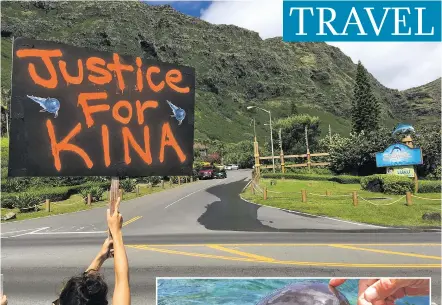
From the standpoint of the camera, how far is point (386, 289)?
3.34 meters

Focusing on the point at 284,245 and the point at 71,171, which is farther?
the point at 284,245

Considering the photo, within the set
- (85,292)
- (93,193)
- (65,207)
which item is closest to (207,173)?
(93,193)

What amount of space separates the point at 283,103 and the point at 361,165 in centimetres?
13568

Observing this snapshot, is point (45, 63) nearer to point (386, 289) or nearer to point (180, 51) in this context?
point (386, 289)

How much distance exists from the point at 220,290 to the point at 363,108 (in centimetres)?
6588

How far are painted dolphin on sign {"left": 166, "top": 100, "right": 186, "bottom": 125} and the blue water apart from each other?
1.46m

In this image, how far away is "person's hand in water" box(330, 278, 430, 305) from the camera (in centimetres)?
335

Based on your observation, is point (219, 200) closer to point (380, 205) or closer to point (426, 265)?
point (380, 205)

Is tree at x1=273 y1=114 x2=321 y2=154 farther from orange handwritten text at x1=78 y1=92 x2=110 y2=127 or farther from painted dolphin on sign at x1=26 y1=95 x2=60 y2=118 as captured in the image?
painted dolphin on sign at x1=26 y1=95 x2=60 y2=118

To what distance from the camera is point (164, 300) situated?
3.67m

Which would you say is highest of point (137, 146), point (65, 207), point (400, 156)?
point (137, 146)

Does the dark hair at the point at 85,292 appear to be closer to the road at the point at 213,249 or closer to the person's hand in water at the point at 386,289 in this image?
the person's hand in water at the point at 386,289

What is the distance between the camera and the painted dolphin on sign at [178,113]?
3447 mm

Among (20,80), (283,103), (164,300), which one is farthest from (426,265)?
(283,103)
